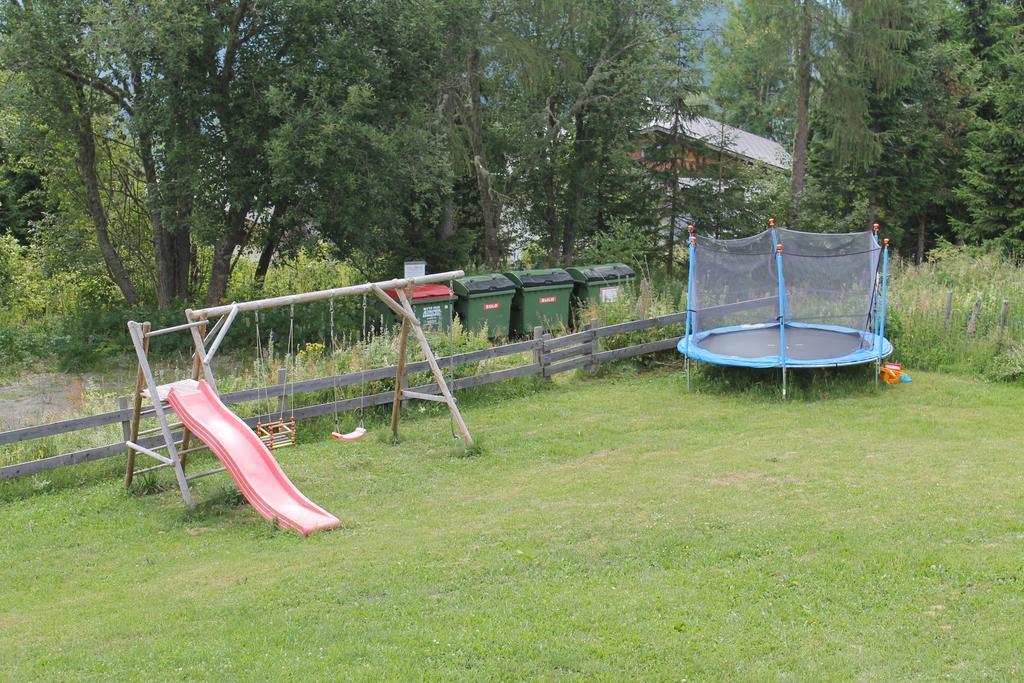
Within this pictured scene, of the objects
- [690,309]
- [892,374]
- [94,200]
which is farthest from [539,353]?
[94,200]

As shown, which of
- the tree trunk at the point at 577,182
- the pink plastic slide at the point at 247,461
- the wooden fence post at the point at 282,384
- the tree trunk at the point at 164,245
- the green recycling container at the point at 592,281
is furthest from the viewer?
the tree trunk at the point at 577,182

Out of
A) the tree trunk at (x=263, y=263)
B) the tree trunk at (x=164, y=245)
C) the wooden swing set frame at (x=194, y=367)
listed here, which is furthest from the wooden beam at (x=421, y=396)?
the tree trunk at (x=263, y=263)

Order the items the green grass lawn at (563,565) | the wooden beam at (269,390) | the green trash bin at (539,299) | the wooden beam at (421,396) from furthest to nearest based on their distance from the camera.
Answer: the green trash bin at (539,299) → the wooden beam at (421,396) → the wooden beam at (269,390) → the green grass lawn at (563,565)

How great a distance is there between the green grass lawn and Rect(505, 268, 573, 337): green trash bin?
6.74m

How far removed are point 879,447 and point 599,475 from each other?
299cm

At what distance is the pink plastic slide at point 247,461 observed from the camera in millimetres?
8062

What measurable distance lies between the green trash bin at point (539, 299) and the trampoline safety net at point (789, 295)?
3.81 meters

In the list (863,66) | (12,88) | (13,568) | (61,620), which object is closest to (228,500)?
(13,568)

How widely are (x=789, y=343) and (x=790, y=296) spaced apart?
0.72 m

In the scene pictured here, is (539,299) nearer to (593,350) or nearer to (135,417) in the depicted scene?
(593,350)

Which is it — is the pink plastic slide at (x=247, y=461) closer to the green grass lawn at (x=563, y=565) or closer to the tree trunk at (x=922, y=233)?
the green grass lawn at (x=563, y=565)

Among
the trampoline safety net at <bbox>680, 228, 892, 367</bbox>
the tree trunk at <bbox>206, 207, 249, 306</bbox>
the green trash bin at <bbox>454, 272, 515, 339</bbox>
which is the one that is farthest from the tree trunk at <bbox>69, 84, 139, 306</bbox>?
the trampoline safety net at <bbox>680, 228, 892, 367</bbox>

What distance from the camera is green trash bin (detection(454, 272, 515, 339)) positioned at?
16508 millimetres

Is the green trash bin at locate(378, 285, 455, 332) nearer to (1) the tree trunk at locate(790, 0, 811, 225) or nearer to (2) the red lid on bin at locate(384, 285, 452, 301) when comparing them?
(2) the red lid on bin at locate(384, 285, 452, 301)
